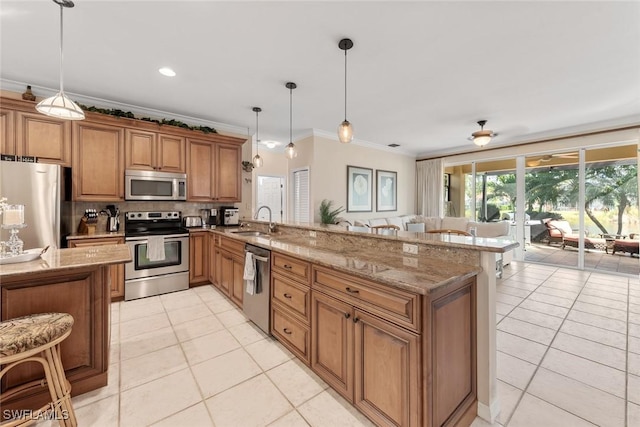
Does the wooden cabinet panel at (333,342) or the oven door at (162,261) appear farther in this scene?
the oven door at (162,261)

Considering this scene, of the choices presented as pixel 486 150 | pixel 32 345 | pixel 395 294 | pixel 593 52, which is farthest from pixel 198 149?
pixel 486 150

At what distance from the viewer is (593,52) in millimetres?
2588

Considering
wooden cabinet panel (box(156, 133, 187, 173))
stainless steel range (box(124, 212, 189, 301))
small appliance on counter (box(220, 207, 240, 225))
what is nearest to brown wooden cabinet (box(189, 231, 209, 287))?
stainless steel range (box(124, 212, 189, 301))

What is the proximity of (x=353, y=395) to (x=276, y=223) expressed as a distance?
2.47 metres

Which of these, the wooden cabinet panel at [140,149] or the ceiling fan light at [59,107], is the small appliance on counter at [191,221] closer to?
the wooden cabinet panel at [140,149]

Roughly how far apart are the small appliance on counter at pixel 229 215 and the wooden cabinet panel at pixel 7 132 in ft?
8.37

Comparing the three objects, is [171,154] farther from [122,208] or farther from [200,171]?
[122,208]

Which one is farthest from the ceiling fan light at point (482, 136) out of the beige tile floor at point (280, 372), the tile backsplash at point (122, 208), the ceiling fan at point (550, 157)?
the tile backsplash at point (122, 208)

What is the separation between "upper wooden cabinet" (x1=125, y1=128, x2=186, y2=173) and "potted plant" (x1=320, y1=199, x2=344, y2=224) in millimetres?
2607

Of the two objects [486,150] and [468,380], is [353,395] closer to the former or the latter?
[468,380]

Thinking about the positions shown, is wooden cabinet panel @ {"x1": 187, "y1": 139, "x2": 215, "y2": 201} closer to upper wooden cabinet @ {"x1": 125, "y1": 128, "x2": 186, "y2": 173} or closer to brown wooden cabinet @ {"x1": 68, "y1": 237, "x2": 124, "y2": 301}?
upper wooden cabinet @ {"x1": 125, "y1": 128, "x2": 186, "y2": 173}

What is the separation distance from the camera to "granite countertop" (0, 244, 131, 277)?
5.09ft

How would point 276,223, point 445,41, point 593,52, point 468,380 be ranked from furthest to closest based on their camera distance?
1. point 276,223
2. point 593,52
3. point 445,41
4. point 468,380

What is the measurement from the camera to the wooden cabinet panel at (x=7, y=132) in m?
2.94
